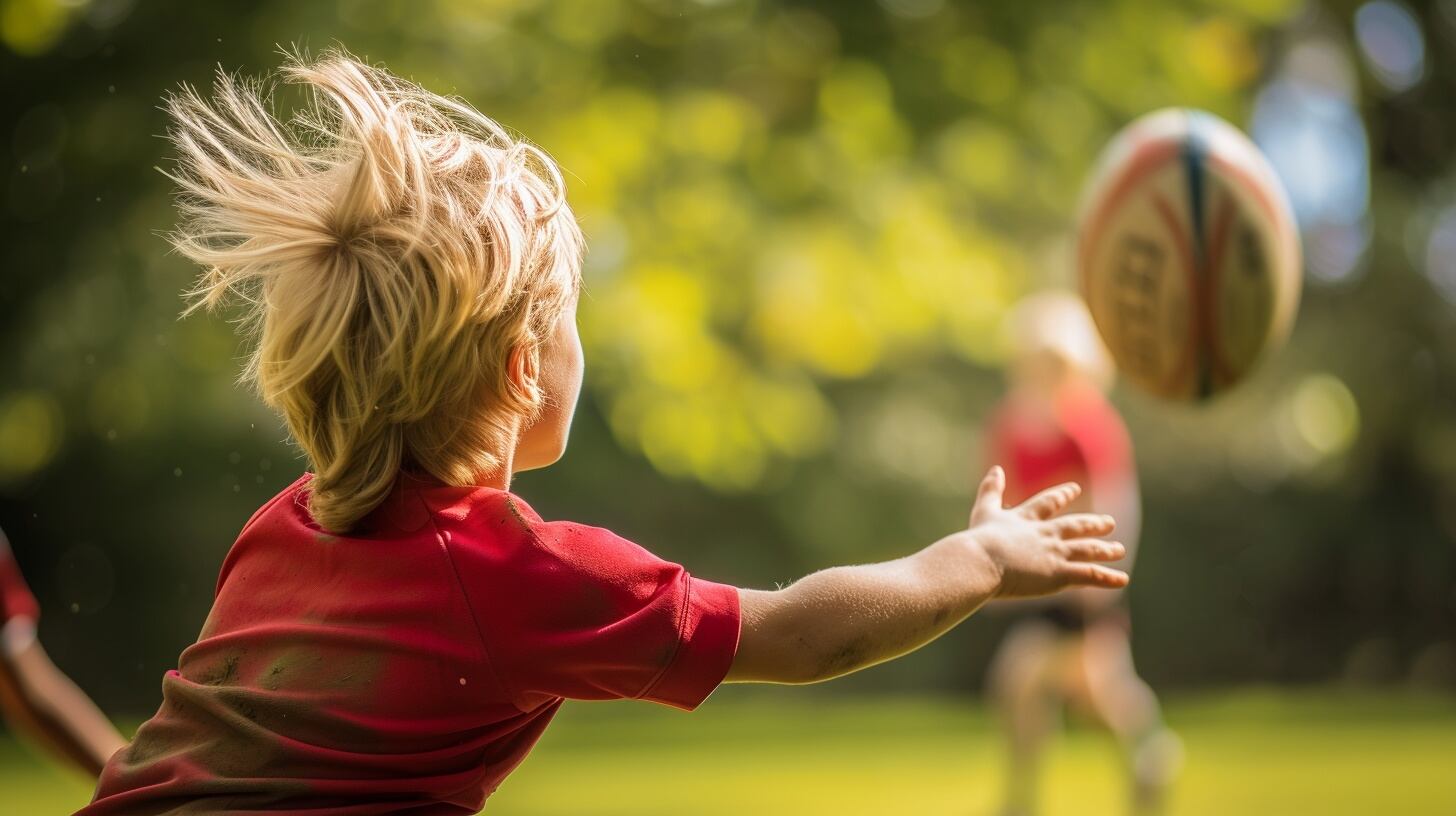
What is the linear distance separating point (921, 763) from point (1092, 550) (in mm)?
6464

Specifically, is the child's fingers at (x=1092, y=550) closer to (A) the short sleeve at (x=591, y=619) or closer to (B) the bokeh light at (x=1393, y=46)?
(A) the short sleeve at (x=591, y=619)

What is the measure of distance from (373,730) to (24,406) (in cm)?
722

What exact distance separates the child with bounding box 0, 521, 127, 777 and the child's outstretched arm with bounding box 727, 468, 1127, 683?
189cm

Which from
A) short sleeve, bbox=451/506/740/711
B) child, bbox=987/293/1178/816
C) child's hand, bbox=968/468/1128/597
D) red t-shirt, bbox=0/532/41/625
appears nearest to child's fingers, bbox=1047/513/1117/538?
child's hand, bbox=968/468/1128/597

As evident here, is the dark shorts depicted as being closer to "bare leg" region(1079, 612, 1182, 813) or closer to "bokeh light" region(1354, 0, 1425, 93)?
"bare leg" region(1079, 612, 1182, 813)

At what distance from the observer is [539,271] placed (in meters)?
2.01

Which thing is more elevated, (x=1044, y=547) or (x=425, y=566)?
(x=1044, y=547)

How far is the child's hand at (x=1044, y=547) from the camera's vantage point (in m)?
2.06

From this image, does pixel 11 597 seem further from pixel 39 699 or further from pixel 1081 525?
pixel 1081 525

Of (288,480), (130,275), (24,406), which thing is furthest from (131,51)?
(288,480)

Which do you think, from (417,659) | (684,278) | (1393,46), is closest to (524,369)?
(417,659)

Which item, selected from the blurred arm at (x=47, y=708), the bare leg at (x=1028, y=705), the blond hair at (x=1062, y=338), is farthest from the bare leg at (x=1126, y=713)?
the blurred arm at (x=47, y=708)

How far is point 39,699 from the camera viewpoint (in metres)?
3.24

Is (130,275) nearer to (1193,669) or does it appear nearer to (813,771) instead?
(813,771)
